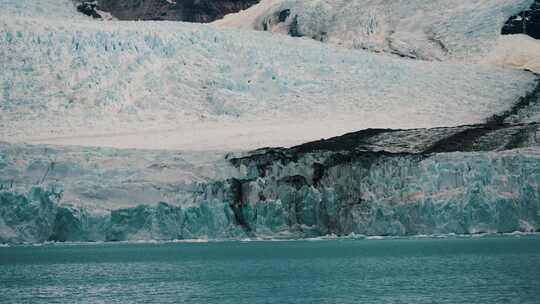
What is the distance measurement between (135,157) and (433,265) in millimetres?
11070

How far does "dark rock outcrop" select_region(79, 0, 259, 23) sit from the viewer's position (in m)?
55.9

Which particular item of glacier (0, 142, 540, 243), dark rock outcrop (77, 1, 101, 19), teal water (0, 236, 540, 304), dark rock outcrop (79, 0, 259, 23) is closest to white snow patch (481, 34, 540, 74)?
teal water (0, 236, 540, 304)

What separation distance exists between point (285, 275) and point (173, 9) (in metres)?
33.2

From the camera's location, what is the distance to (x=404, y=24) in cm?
5050

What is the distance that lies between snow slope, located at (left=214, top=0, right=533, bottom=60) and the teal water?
45.1 ft

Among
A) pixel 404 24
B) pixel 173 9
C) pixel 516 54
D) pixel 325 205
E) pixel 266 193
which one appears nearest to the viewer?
pixel 325 205

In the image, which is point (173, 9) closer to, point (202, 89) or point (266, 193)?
point (202, 89)

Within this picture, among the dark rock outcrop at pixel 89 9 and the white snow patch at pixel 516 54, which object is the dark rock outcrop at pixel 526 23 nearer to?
the white snow patch at pixel 516 54

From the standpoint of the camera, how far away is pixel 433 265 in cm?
2788

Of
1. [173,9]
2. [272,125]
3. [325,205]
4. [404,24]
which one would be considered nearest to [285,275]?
[325,205]

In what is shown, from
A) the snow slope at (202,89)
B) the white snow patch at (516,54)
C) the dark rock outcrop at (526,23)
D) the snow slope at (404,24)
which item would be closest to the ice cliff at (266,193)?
the snow slope at (202,89)

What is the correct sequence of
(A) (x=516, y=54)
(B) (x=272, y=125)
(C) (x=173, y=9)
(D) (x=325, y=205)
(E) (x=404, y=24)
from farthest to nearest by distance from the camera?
(C) (x=173, y=9), (E) (x=404, y=24), (A) (x=516, y=54), (B) (x=272, y=125), (D) (x=325, y=205)

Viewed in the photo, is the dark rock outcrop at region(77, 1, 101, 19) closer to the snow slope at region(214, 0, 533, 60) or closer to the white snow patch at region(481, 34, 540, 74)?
the snow slope at region(214, 0, 533, 60)

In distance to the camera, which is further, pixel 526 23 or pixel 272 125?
pixel 526 23
